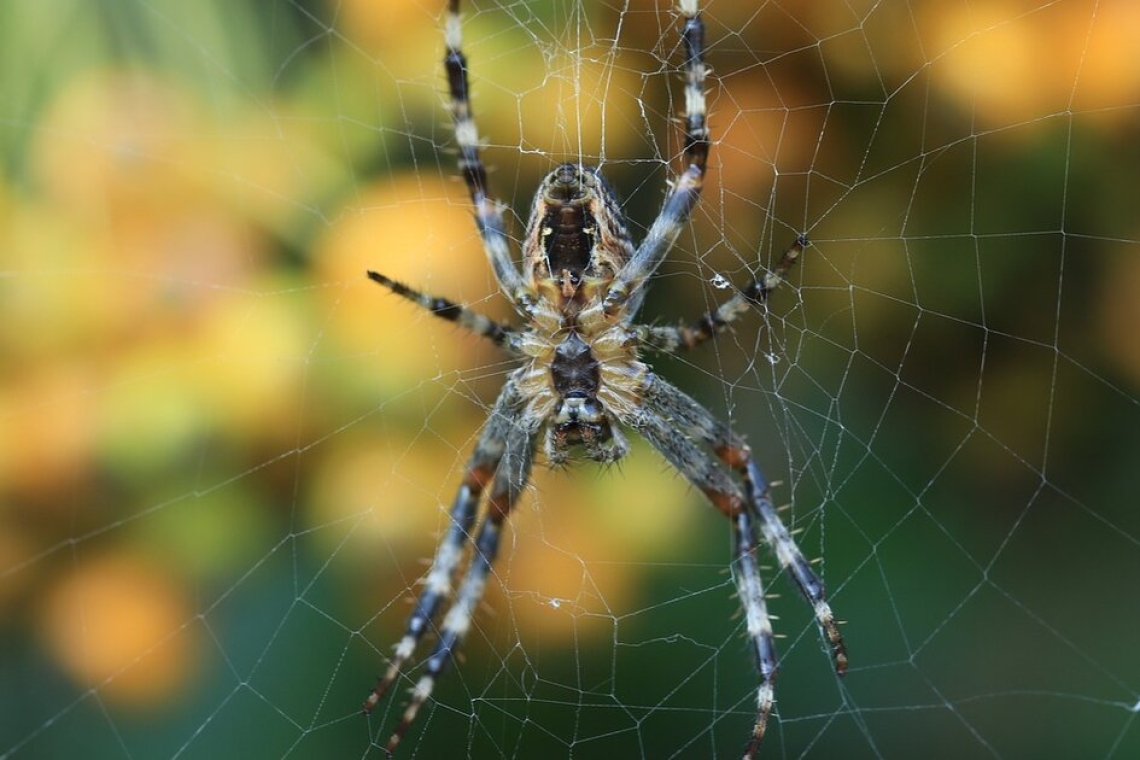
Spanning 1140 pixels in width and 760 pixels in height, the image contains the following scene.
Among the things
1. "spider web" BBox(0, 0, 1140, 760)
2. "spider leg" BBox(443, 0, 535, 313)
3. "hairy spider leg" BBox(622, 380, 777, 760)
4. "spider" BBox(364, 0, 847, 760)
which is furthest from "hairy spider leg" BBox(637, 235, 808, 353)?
"spider web" BBox(0, 0, 1140, 760)

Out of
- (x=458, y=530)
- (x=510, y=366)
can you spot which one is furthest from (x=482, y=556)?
(x=510, y=366)

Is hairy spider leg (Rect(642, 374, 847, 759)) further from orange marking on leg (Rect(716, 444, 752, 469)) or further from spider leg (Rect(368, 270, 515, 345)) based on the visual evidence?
spider leg (Rect(368, 270, 515, 345))

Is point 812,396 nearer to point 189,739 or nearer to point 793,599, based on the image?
point 793,599

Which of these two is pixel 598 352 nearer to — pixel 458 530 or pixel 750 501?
pixel 750 501

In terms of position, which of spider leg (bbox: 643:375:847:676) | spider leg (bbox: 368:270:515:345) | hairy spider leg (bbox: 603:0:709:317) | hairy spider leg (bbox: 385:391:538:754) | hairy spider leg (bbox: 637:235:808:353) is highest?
hairy spider leg (bbox: 603:0:709:317)

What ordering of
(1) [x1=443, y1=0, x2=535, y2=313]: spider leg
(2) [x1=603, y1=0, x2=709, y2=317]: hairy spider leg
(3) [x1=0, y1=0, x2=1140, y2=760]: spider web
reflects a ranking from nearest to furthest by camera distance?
(2) [x1=603, y1=0, x2=709, y2=317]: hairy spider leg < (1) [x1=443, y1=0, x2=535, y2=313]: spider leg < (3) [x1=0, y1=0, x2=1140, y2=760]: spider web

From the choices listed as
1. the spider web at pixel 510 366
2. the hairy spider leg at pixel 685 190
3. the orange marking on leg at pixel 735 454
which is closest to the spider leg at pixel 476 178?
the hairy spider leg at pixel 685 190

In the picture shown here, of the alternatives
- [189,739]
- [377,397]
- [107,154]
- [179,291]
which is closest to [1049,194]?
[377,397]

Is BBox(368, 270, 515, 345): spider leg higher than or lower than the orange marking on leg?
higher
